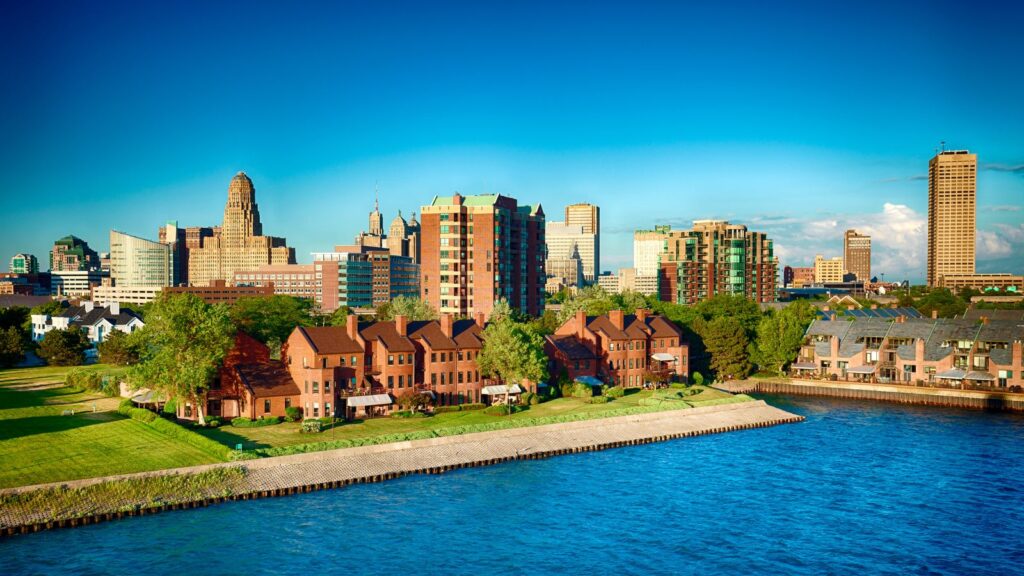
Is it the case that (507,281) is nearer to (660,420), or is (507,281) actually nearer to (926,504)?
(660,420)

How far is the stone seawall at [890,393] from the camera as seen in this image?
109938mm

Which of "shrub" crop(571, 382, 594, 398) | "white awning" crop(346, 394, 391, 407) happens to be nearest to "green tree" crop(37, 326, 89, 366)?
"white awning" crop(346, 394, 391, 407)

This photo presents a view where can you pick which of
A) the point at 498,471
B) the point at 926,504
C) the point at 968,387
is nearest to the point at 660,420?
the point at 498,471

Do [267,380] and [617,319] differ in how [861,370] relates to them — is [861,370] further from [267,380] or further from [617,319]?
[267,380]

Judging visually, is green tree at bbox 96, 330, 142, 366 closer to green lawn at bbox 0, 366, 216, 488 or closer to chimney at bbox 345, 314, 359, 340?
green lawn at bbox 0, 366, 216, 488

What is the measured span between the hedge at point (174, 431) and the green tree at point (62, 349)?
53428 mm

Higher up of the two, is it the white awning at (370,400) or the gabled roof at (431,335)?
the gabled roof at (431,335)

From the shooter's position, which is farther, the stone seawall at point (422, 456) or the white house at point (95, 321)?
the white house at point (95, 321)

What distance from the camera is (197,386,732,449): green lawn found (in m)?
76.5

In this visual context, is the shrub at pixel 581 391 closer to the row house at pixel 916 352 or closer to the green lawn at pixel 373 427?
the green lawn at pixel 373 427

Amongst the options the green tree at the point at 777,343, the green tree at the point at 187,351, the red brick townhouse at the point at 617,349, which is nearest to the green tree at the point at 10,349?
the green tree at the point at 187,351

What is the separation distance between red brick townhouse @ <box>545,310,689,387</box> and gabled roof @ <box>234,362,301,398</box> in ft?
118

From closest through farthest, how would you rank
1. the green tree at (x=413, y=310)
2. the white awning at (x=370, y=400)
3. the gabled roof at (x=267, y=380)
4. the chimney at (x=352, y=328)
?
the gabled roof at (x=267, y=380) → the white awning at (x=370, y=400) → the chimney at (x=352, y=328) → the green tree at (x=413, y=310)

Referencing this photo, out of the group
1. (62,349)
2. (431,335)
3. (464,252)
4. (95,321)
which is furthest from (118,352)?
(464,252)
